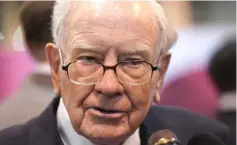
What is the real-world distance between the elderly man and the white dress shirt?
0.03m

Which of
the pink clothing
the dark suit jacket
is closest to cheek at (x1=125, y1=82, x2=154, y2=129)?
the dark suit jacket

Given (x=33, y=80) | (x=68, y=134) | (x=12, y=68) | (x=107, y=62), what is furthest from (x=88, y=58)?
(x=12, y=68)

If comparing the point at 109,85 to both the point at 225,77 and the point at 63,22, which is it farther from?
the point at 225,77

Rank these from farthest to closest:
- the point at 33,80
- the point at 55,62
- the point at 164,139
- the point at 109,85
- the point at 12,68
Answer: the point at 12,68 → the point at 33,80 → the point at 55,62 → the point at 109,85 → the point at 164,139

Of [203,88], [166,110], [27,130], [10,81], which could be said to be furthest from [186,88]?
[27,130]

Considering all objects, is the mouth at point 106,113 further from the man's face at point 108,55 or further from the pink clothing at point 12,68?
the pink clothing at point 12,68

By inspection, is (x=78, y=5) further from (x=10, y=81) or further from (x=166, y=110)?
(x=10, y=81)

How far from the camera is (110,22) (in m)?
1.25

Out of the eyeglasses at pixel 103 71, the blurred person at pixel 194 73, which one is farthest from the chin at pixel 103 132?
the blurred person at pixel 194 73

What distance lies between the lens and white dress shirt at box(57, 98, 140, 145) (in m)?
1.38

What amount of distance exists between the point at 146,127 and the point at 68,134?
0.80 feet

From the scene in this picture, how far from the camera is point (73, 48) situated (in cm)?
128

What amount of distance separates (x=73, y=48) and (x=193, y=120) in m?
0.58

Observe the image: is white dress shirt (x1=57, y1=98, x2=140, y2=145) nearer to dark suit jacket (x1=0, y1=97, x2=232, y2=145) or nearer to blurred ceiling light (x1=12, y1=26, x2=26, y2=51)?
dark suit jacket (x1=0, y1=97, x2=232, y2=145)
